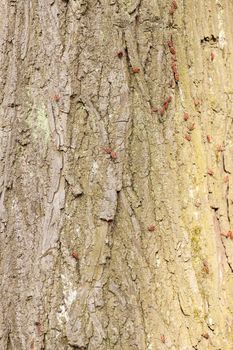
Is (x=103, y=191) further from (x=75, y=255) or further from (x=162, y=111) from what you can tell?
(x=162, y=111)

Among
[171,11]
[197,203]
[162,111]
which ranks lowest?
A: [197,203]

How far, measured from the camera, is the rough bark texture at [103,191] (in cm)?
218

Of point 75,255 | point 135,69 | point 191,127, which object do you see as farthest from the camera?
point 191,127

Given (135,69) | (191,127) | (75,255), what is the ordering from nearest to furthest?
(75,255), (135,69), (191,127)

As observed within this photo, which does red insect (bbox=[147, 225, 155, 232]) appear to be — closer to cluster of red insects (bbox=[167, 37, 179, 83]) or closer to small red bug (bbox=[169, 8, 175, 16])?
cluster of red insects (bbox=[167, 37, 179, 83])

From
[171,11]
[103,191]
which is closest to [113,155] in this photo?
[103,191]

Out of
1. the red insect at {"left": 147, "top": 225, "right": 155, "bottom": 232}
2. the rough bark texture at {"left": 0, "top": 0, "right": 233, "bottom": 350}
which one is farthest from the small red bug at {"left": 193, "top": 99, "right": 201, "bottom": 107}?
the red insect at {"left": 147, "top": 225, "right": 155, "bottom": 232}

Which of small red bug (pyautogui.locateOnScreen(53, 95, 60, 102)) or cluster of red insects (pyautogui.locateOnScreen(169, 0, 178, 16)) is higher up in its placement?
cluster of red insects (pyautogui.locateOnScreen(169, 0, 178, 16))

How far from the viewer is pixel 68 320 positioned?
7.08ft

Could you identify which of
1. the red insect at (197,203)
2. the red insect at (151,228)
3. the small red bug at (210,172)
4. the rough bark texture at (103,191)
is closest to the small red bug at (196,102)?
the rough bark texture at (103,191)

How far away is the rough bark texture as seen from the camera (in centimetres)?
218

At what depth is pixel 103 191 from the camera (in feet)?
7.27

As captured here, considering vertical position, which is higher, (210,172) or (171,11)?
(171,11)

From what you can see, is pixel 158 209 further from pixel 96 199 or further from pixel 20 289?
pixel 20 289
